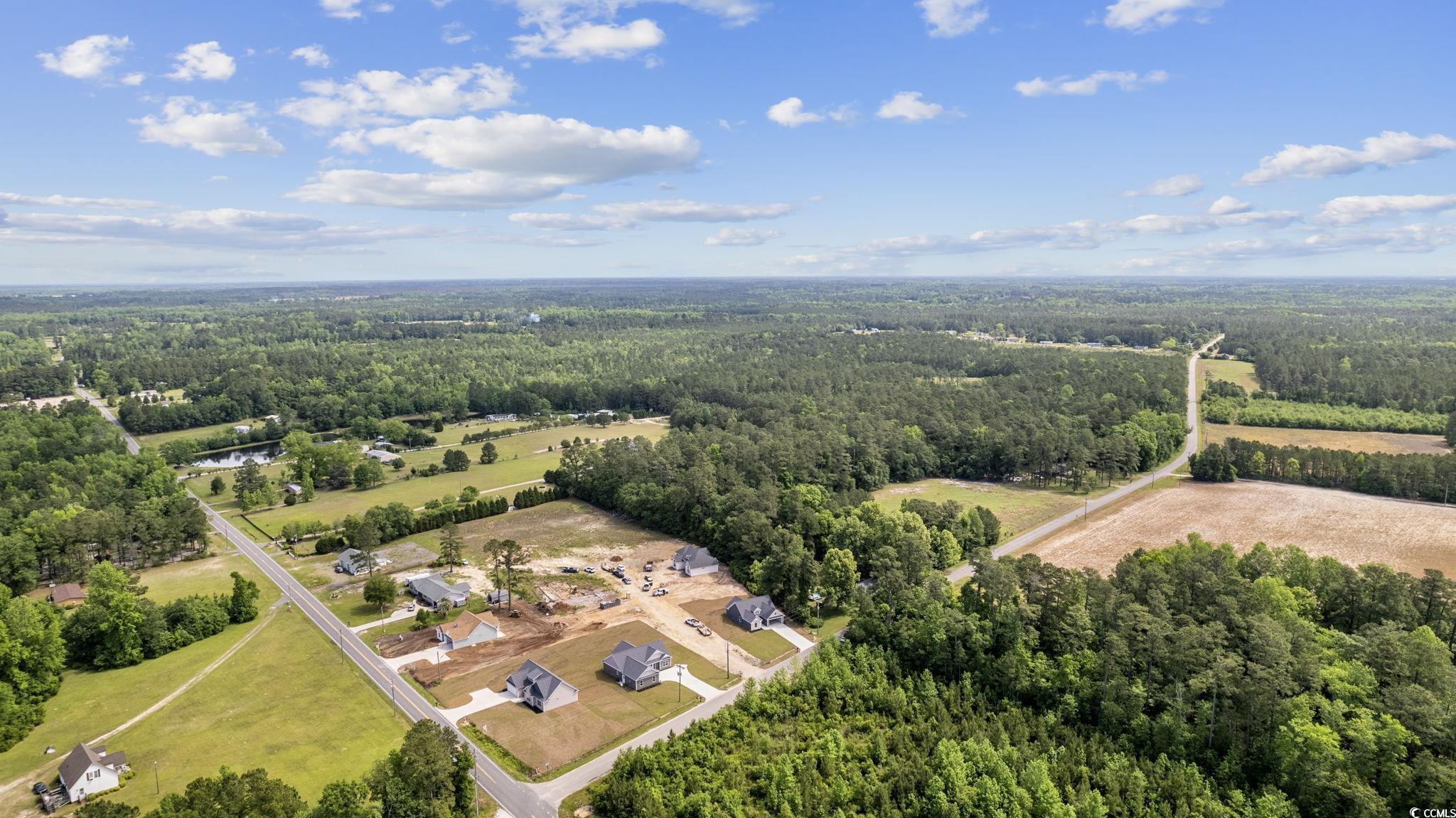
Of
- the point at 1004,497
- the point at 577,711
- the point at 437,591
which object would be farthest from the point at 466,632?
the point at 1004,497

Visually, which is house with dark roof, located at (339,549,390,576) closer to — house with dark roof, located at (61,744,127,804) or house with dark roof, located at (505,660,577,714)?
house with dark roof, located at (505,660,577,714)

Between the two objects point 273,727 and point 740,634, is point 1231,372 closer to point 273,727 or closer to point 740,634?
point 740,634

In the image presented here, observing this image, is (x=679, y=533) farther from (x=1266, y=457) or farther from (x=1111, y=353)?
(x=1111, y=353)

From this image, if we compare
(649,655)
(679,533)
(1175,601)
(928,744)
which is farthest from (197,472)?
(1175,601)

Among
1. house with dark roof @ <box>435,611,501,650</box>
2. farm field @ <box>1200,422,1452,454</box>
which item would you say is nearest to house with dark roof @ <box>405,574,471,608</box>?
house with dark roof @ <box>435,611,501,650</box>

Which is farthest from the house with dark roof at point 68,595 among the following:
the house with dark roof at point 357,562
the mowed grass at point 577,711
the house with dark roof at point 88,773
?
the mowed grass at point 577,711

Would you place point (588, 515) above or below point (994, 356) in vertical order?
below
